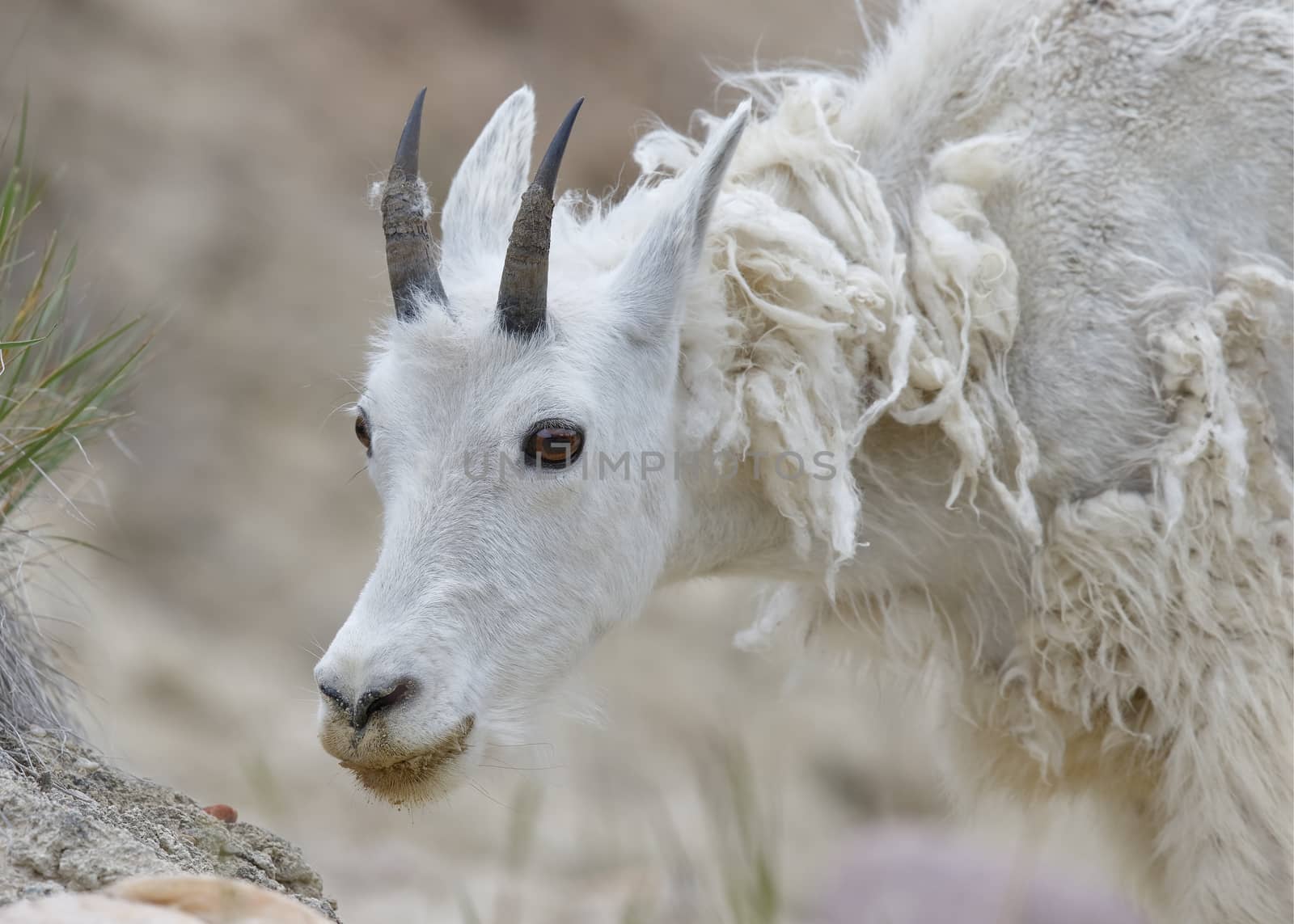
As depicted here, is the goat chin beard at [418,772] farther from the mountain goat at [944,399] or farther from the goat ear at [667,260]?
the goat ear at [667,260]

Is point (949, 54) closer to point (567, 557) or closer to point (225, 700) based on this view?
point (567, 557)

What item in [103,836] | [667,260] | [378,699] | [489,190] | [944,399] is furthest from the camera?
[489,190]

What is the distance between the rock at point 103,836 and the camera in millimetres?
2016

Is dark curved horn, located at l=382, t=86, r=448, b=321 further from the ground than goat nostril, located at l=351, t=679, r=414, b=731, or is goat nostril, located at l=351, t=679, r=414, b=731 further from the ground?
dark curved horn, located at l=382, t=86, r=448, b=321

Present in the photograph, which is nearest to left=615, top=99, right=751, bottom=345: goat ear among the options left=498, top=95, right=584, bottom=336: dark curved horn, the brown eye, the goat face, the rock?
the goat face

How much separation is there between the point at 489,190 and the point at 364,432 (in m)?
0.68

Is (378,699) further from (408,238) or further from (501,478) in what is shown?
(408,238)

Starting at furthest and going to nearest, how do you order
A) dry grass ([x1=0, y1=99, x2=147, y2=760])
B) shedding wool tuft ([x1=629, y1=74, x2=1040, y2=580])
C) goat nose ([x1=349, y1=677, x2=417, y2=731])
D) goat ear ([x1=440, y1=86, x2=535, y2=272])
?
goat ear ([x1=440, y1=86, x2=535, y2=272])
shedding wool tuft ([x1=629, y1=74, x2=1040, y2=580])
dry grass ([x1=0, y1=99, x2=147, y2=760])
goat nose ([x1=349, y1=677, x2=417, y2=731])

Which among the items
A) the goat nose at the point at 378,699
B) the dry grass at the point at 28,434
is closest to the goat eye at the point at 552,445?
the goat nose at the point at 378,699

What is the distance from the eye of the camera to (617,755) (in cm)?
818

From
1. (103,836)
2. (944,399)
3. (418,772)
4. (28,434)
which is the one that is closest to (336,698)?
(418,772)

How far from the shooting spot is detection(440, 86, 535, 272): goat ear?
3.00m

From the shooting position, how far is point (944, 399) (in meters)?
2.80

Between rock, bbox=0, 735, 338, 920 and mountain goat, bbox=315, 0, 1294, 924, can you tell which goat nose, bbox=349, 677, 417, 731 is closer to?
mountain goat, bbox=315, 0, 1294, 924
